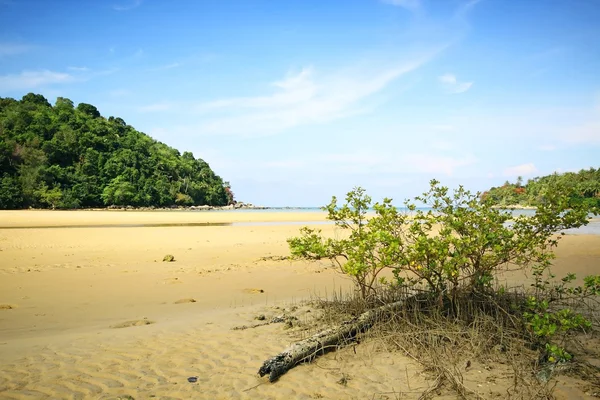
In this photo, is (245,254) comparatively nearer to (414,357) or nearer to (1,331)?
(1,331)

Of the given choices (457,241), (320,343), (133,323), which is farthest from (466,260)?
(133,323)

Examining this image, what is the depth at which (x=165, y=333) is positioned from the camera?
6.30 m

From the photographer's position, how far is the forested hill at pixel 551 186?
19.0 feet

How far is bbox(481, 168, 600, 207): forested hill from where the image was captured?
5797mm

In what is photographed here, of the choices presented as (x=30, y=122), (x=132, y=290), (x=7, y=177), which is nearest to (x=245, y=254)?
(x=132, y=290)

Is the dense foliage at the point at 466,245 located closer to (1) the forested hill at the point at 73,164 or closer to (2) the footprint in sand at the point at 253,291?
(2) the footprint in sand at the point at 253,291

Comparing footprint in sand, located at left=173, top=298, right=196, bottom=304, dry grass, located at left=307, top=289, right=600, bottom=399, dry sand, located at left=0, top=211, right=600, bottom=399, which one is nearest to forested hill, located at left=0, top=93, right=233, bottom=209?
dry sand, located at left=0, top=211, right=600, bottom=399

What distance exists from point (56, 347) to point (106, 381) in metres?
1.74

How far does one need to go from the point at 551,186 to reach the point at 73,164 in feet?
282

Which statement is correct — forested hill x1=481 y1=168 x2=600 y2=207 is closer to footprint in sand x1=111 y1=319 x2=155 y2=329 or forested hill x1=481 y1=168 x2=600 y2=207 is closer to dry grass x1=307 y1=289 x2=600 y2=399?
dry grass x1=307 y1=289 x2=600 y2=399

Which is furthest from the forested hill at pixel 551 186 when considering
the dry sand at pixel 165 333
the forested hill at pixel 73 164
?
the forested hill at pixel 73 164

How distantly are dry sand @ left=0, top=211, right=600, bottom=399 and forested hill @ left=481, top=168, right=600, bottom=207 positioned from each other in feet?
9.74

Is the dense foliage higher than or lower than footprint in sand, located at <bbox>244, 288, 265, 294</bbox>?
higher

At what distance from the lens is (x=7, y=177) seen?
57.1 m
